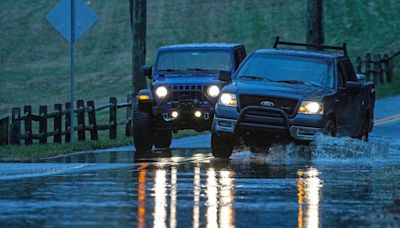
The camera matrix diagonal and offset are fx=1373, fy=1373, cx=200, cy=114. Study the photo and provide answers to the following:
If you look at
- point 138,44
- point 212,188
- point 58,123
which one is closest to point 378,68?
point 138,44

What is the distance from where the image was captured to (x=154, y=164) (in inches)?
840

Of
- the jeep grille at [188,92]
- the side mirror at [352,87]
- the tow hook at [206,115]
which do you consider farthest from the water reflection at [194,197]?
the jeep grille at [188,92]

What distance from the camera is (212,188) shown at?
1683 cm

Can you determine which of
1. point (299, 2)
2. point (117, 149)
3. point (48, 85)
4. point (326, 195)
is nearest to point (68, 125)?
point (117, 149)

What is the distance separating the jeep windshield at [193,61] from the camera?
26891mm

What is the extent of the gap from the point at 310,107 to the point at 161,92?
491 cm

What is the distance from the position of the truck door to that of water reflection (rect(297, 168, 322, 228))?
3.69m

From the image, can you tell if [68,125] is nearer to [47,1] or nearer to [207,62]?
[207,62]

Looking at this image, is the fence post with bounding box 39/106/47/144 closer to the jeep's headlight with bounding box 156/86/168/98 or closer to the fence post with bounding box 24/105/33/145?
the fence post with bounding box 24/105/33/145

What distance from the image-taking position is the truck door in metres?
23.6

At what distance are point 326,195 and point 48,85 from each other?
5012 cm

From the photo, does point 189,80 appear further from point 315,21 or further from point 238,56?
point 315,21

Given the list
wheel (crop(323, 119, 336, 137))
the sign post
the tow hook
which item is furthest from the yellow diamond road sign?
wheel (crop(323, 119, 336, 137))

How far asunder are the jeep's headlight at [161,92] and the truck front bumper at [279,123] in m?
4.36
